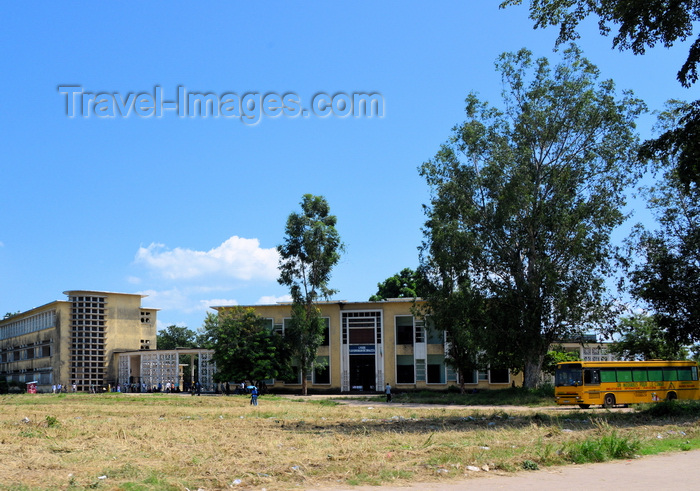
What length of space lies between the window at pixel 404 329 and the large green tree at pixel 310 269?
7.00 metres

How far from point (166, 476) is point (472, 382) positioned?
48.3 m

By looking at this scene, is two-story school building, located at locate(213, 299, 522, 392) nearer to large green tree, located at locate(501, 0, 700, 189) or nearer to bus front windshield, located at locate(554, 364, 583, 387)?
bus front windshield, located at locate(554, 364, 583, 387)

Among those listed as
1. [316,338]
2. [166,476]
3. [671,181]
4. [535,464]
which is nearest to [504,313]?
[671,181]

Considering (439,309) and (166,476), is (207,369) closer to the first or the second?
(439,309)

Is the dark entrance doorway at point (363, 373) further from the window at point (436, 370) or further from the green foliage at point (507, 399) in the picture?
the green foliage at point (507, 399)

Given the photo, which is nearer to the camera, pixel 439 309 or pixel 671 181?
pixel 671 181

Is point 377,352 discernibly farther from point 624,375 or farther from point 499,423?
point 499,423

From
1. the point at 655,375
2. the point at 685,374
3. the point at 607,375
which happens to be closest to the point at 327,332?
the point at 607,375

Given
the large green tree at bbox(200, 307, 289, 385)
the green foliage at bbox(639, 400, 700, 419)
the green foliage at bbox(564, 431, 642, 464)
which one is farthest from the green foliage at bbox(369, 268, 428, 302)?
the green foliage at bbox(564, 431, 642, 464)

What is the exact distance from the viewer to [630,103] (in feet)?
141

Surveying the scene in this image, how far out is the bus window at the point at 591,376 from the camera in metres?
37.6

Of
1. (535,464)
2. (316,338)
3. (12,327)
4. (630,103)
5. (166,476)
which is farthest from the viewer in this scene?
(12,327)

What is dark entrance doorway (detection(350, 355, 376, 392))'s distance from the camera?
199ft

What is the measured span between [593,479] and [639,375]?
95.4 feet
